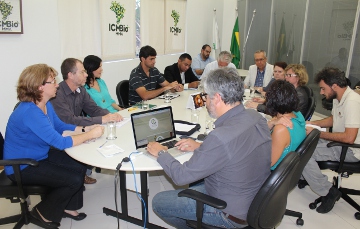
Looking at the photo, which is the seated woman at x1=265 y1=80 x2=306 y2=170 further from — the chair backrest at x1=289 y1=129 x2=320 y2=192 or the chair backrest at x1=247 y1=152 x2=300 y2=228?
the chair backrest at x1=247 y1=152 x2=300 y2=228

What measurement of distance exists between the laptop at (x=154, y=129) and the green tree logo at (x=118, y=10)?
3249mm

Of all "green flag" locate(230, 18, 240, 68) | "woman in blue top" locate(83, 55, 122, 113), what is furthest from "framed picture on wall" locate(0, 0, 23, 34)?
"green flag" locate(230, 18, 240, 68)

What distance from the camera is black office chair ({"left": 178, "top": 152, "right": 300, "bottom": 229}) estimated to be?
1.52 m

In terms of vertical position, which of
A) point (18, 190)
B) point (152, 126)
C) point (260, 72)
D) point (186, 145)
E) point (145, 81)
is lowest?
point (18, 190)

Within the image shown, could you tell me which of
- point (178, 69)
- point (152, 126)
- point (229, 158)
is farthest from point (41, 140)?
point (178, 69)

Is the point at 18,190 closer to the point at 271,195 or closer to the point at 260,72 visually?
the point at 271,195

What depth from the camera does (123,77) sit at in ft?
17.4

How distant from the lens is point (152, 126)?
84.5 inches

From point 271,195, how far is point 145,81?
2772 millimetres

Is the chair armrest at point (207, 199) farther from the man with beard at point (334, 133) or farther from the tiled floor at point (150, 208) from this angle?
the man with beard at point (334, 133)

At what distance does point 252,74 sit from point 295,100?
2.72 m

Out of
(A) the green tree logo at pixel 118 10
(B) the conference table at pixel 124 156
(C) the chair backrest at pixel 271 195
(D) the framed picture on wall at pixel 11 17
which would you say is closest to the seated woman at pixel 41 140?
(B) the conference table at pixel 124 156

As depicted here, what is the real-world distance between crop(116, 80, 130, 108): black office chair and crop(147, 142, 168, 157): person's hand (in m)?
1.80

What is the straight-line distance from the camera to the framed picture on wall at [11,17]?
3229mm
